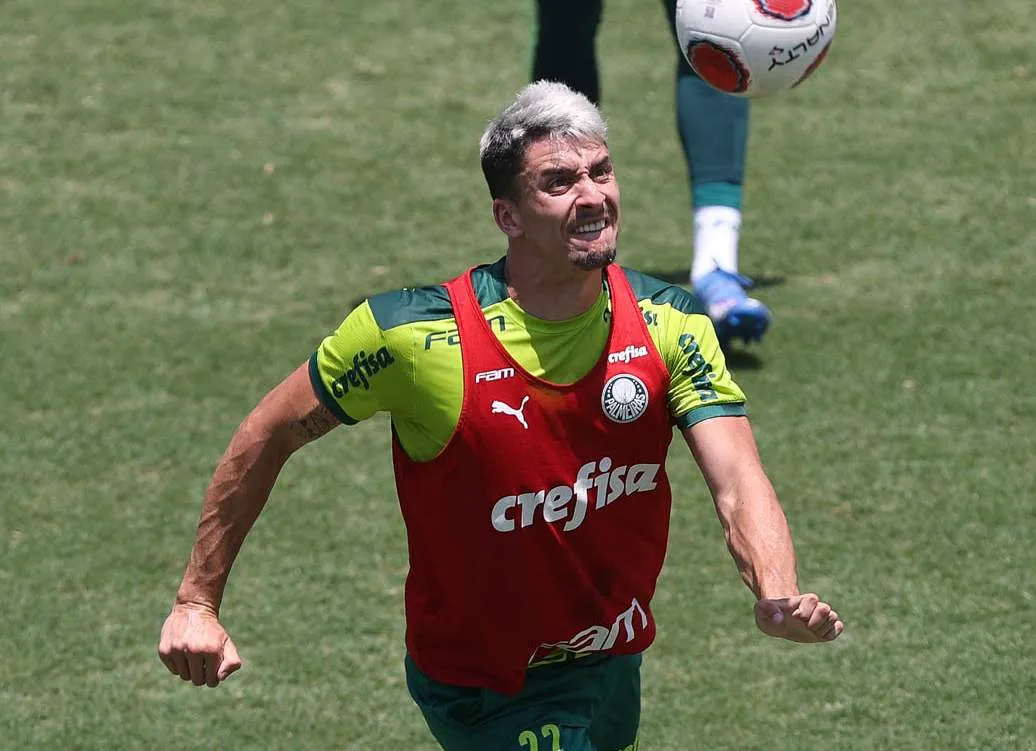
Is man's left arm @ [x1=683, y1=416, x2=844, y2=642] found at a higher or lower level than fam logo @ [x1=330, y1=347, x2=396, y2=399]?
lower

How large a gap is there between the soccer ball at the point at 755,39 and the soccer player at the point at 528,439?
2.41m

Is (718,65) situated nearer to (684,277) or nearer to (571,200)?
(684,277)

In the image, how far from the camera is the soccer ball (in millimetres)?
6633

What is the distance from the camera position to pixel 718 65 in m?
6.74

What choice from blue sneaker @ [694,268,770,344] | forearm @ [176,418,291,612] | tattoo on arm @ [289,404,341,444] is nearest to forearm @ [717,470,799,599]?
Answer: tattoo on arm @ [289,404,341,444]

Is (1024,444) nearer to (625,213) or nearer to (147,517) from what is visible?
(625,213)

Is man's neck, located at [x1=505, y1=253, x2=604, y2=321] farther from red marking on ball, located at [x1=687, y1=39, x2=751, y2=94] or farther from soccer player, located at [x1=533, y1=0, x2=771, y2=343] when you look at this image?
soccer player, located at [x1=533, y1=0, x2=771, y2=343]

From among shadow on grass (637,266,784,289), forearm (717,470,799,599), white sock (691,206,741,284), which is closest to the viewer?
forearm (717,470,799,599)

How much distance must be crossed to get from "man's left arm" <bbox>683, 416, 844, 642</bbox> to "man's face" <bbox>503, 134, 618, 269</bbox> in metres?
0.48

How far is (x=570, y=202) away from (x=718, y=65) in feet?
8.86

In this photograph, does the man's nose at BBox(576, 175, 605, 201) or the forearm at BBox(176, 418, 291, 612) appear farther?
the forearm at BBox(176, 418, 291, 612)

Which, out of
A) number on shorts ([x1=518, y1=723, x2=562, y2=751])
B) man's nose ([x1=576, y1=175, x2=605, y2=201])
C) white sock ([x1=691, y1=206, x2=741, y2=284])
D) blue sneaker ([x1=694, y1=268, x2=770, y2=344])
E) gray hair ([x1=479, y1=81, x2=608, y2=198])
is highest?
gray hair ([x1=479, y1=81, x2=608, y2=198])

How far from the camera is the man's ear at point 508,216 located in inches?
170

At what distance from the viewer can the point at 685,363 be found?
14.2 ft
